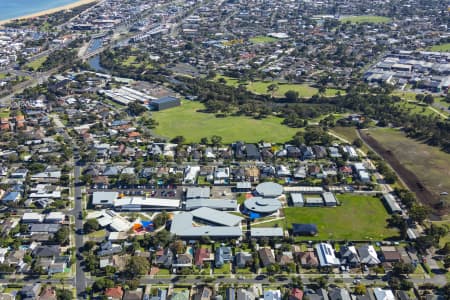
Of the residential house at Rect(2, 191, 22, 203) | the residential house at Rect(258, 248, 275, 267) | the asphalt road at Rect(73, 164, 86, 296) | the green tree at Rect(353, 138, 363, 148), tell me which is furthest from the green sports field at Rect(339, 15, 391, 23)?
the residential house at Rect(2, 191, 22, 203)

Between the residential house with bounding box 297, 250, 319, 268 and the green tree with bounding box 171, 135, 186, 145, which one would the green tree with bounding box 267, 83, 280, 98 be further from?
the residential house with bounding box 297, 250, 319, 268

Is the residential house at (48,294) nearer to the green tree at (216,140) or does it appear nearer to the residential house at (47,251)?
the residential house at (47,251)

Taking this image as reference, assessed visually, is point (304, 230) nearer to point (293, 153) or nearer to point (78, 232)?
point (293, 153)

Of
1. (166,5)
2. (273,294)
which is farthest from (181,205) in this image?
(166,5)

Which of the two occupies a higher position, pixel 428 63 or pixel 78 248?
pixel 428 63

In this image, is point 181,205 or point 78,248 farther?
point 181,205

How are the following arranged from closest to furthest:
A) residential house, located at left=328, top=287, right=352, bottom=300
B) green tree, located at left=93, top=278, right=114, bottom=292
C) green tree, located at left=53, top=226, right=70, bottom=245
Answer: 1. residential house, located at left=328, top=287, right=352, bottom=300
2. green tree, located at left=93, top=278, right=114, bottom=292
3. green tree, located at left=53, top=226, right=70, bottom=245

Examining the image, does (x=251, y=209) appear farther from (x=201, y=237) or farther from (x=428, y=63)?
(x=428, y=63)
